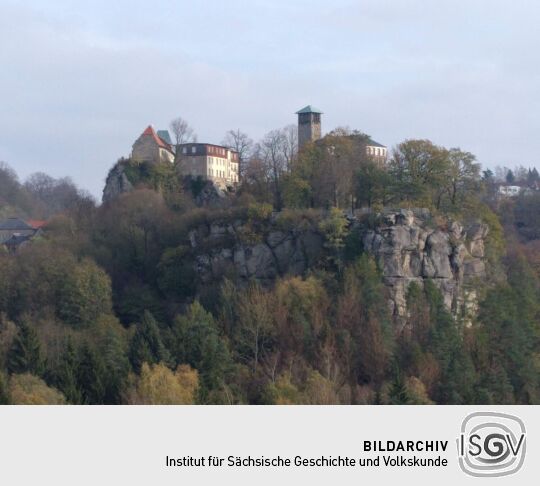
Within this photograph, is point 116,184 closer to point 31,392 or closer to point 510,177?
point 31,392

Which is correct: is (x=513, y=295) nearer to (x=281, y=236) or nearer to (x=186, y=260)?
(x=281, y=236)

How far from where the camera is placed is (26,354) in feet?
184

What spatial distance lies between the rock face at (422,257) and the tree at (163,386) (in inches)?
574

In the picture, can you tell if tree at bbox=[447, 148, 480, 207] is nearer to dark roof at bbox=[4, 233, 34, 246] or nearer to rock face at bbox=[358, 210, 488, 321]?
rock face at bbox=[358, 210, 488, 321]

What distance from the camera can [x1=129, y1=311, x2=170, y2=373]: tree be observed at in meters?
56.0

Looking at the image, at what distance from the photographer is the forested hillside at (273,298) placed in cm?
5503

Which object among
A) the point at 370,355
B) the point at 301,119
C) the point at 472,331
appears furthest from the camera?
the point at 301,119

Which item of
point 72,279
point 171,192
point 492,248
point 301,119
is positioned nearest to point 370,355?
point 492,248

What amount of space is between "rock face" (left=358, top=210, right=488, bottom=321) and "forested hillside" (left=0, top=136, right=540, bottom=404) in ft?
0.70

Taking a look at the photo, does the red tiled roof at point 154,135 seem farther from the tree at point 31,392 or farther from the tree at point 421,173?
the tree at point 31,392

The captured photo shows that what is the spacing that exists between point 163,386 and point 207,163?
37.1 meters

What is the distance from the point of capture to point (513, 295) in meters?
66.4

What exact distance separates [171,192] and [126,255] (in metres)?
6.74

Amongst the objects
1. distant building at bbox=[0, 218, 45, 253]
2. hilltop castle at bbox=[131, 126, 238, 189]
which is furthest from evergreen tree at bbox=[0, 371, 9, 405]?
distant building at bbox=[0, 218, 45, 253]
